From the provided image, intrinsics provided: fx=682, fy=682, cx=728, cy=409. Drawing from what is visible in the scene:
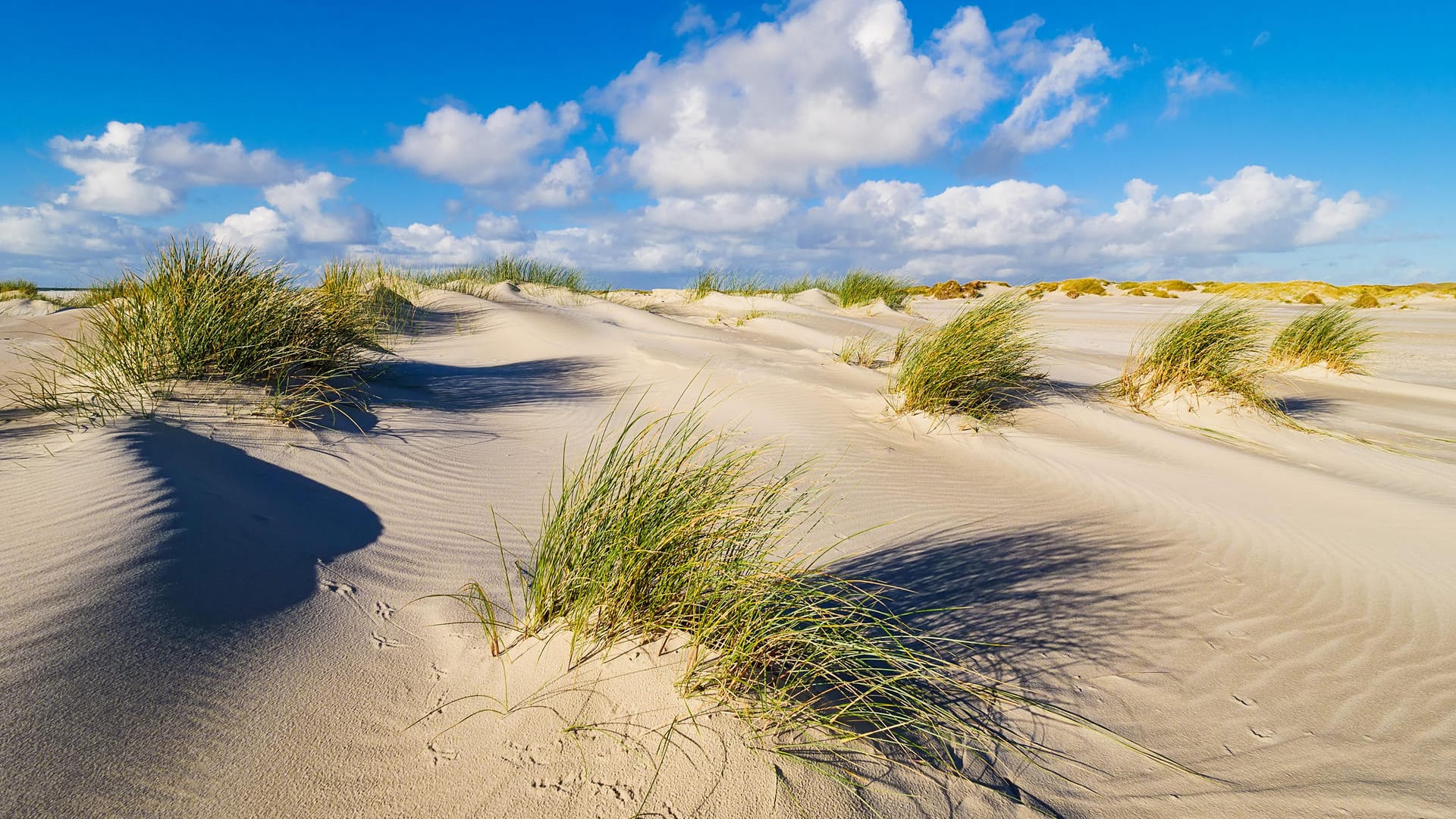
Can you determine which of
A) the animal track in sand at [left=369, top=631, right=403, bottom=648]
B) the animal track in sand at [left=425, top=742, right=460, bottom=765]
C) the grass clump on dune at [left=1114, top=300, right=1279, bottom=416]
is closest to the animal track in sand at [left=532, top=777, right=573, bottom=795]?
the animal track in sand at [left=425, top=742, right=460, bottom=765]

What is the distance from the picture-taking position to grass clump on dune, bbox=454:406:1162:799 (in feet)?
6.02

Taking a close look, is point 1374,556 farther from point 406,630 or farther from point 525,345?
point 525,345

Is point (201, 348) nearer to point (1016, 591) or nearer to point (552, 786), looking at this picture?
point (552, 786)

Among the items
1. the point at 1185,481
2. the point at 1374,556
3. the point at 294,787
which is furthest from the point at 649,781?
the point at 1185,481

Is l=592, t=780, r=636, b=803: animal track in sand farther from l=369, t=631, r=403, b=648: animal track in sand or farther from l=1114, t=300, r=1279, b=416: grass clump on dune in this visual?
l=1114, t=300, r=1279, b=416: grass clump on dune

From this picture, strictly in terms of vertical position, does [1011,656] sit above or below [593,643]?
below

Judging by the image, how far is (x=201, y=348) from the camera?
4.59 m

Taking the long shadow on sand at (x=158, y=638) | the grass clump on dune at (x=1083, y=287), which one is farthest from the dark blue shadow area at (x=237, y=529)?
the grass clump on dune at (x=1083, y=287)

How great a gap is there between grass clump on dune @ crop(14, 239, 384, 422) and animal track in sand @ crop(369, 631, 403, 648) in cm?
258

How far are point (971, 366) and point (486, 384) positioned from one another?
4.61 m

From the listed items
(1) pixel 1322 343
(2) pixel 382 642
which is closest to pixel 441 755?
(2) pixel 382 642

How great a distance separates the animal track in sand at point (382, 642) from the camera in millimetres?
2246

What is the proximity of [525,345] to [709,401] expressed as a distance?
3.51m

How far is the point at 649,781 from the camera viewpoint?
1646mm
